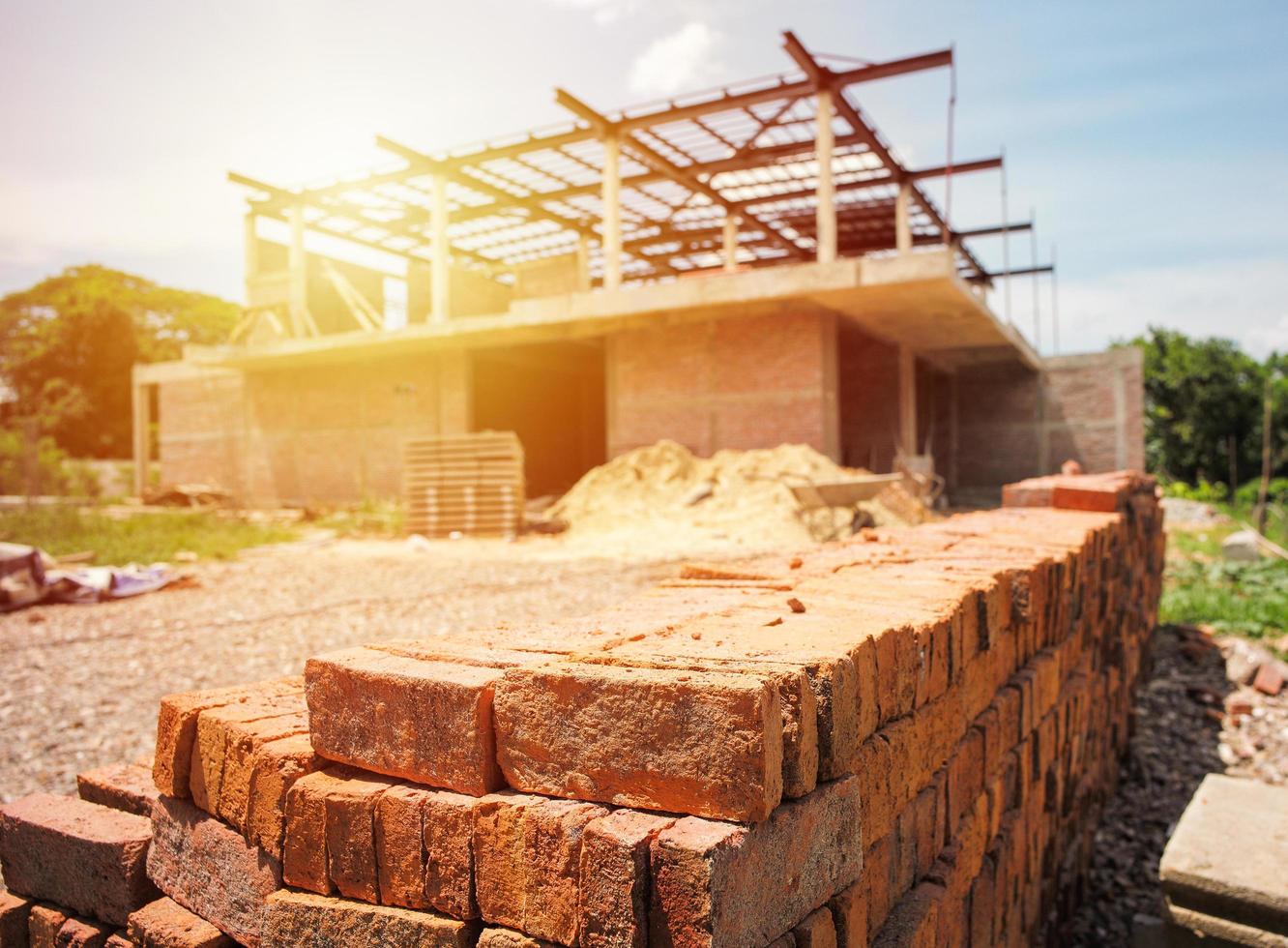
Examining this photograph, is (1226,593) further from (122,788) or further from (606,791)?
(122,788)

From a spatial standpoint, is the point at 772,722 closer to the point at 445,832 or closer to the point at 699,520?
the point at 445,832

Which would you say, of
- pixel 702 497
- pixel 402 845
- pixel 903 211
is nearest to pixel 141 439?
pixel 702 497

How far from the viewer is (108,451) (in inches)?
1468

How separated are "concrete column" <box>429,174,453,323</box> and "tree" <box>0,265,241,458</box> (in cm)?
2571

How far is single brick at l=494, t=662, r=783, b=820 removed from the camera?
4.52ft

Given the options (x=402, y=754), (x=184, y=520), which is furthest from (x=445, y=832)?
(x=184, y=520)

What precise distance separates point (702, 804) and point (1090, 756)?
3.79 m

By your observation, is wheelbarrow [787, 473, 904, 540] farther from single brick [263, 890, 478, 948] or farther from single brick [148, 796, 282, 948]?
single brick [263, 890, 478, 948]

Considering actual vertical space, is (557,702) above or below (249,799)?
above

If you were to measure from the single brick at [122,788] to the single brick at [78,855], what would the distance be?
0.09 feet

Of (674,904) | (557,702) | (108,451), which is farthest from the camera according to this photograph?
(108,451)

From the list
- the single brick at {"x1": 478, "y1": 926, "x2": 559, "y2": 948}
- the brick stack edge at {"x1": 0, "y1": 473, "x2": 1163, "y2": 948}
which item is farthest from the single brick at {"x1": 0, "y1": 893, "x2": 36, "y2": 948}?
the single brick at {"x1": 478, "y1": 926, "x2": 559, "y2": 948}

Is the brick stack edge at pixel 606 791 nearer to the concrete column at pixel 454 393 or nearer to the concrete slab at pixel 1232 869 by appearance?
the concrete slab at pixel 1232 869

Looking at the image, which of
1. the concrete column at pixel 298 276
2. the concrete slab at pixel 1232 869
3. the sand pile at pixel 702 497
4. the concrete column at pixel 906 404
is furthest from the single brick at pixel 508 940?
the concrete column at pixel 298 276
